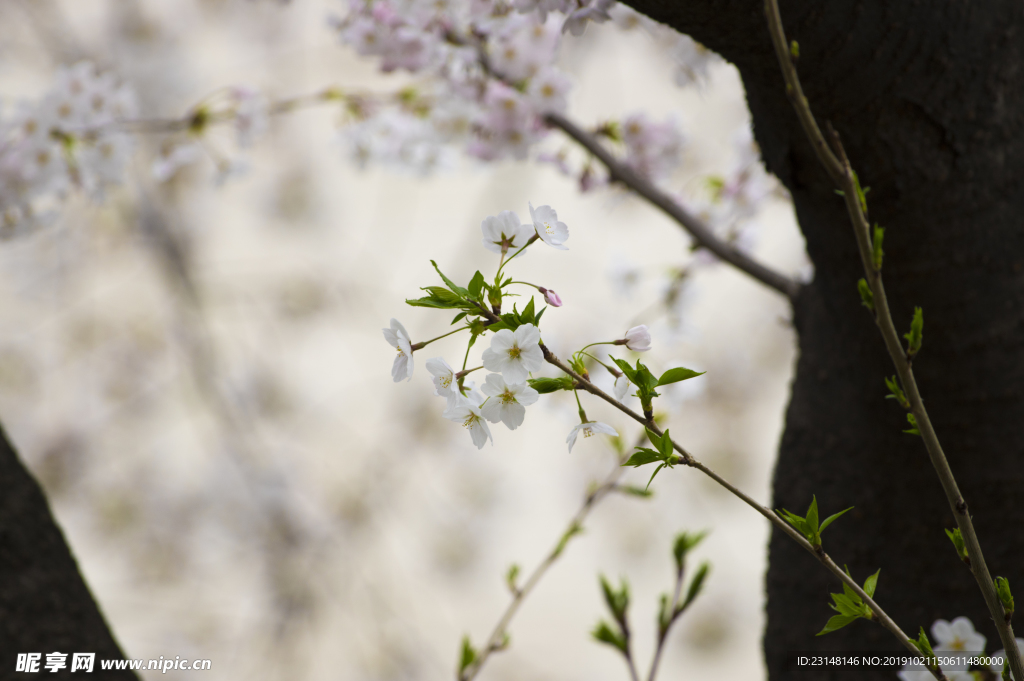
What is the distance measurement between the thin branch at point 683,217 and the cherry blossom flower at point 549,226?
44 centimetres

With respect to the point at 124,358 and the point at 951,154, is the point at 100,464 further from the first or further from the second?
the point at 951,154

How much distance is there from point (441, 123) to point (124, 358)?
6.68ft

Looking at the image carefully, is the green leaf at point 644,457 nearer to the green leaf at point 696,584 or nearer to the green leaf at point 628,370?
the green leaf at point 628,370

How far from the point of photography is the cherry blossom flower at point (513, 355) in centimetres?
29

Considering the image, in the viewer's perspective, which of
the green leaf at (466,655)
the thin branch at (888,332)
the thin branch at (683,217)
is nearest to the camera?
the thin branch at (888,332)

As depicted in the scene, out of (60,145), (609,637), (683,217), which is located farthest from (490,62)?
(609,637)

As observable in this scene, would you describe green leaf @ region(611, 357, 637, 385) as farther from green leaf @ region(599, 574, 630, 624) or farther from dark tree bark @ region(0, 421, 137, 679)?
dark tree bark @ region(0, 421, 137, 679)

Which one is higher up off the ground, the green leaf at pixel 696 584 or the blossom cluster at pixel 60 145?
the blossom cluster at pixel 60 145

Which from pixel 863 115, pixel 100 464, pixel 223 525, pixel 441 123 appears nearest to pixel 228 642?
pixel 223 525

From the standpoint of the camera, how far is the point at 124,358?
2.47m

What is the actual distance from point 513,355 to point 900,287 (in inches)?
14.2

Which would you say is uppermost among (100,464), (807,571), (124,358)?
(124,358)

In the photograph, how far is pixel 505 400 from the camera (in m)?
0.31

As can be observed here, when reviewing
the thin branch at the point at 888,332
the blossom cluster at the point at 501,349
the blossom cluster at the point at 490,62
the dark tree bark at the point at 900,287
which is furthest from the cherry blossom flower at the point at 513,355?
the blossom cluster at the point at 490,62
